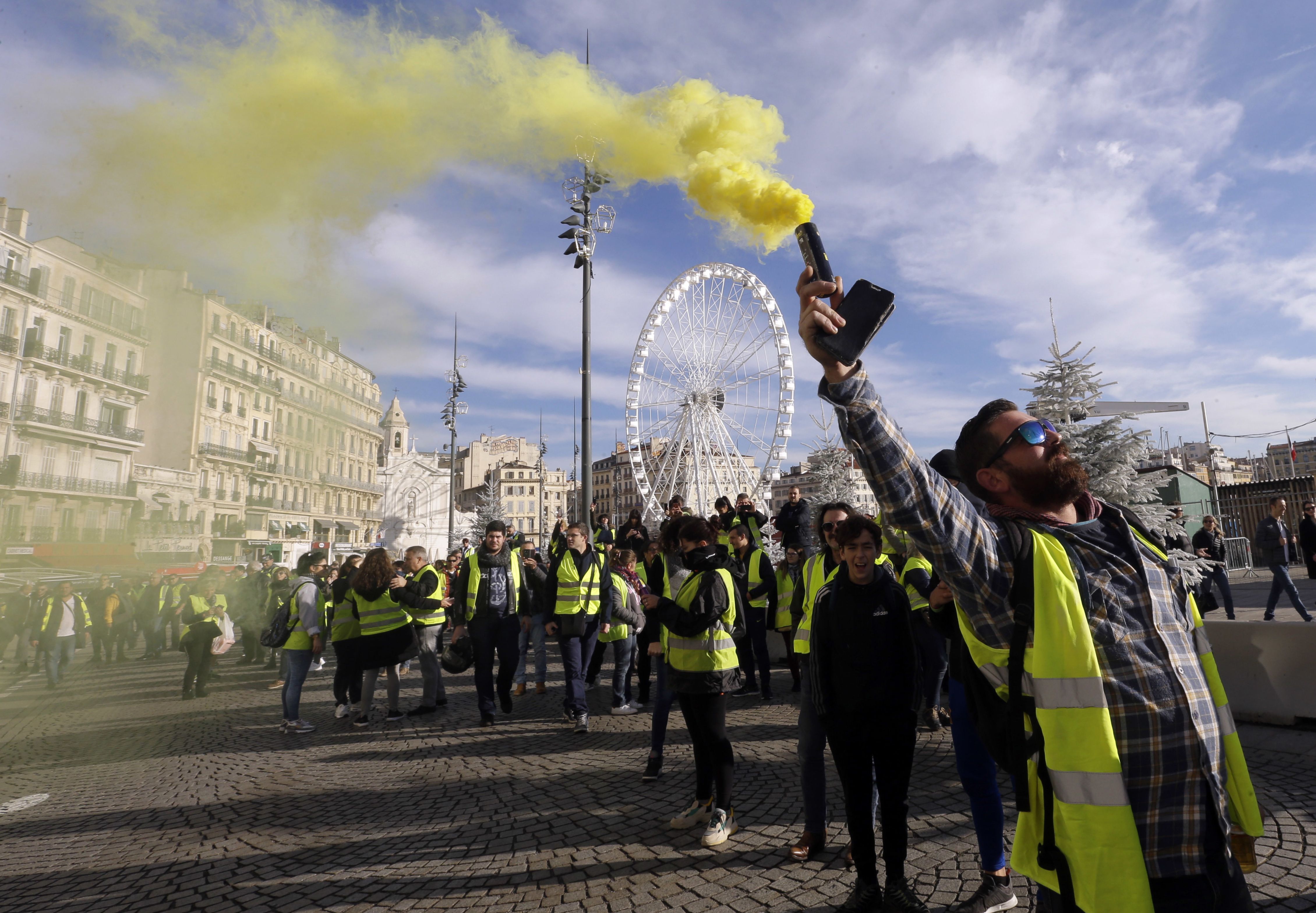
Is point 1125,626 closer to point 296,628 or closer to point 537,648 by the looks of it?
point 537,648

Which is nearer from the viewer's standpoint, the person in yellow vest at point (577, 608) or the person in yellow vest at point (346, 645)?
the person in yellow vest at point (577, 608)

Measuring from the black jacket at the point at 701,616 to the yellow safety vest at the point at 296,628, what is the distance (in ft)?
17.6

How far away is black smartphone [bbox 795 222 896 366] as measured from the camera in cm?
164

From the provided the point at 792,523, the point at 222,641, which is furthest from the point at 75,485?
the point at 792,523

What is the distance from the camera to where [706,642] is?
4.32 m

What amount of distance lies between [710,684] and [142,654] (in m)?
18.0

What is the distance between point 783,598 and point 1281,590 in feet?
28.1

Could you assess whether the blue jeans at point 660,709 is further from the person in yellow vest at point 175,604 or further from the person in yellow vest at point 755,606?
the person in yellow vest at point 175,604

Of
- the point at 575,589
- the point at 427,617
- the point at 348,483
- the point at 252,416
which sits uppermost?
the point at 252,416

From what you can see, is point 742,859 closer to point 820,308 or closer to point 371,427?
point 820,308

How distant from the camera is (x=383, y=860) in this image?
403cm

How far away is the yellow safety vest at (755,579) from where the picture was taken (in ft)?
25.8

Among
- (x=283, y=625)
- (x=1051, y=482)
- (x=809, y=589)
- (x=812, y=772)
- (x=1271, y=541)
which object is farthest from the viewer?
(x=1271, y=541)

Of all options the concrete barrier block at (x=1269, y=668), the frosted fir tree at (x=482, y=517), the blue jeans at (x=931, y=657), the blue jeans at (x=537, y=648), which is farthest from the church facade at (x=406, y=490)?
the concrete barrier block at (x=1269, y=668)
